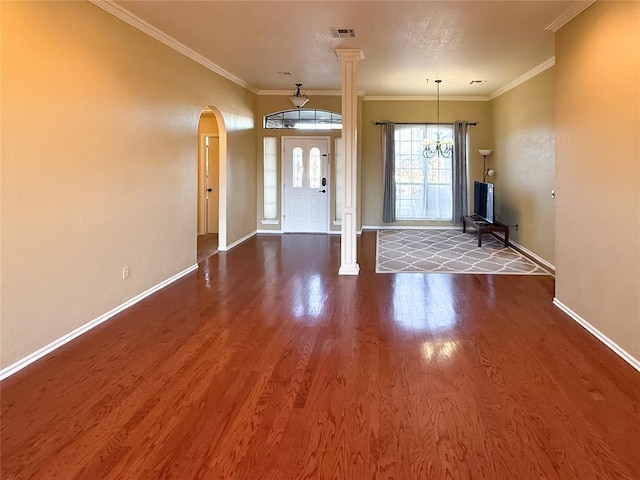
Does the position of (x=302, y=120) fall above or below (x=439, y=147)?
above

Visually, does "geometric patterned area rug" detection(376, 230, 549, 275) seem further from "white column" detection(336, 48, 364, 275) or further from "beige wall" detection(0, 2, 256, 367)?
"beige wall" detection(0, 2, 256, 367)

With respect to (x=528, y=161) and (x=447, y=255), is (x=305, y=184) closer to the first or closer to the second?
(x=447, y=255)

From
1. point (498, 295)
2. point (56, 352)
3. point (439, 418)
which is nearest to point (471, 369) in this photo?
point (439, 418)

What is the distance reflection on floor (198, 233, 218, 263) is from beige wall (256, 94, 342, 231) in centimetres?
107

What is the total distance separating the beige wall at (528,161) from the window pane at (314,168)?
3448 millimetres

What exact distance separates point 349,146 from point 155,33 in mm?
2391

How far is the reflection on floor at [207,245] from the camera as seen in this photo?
6.92 m

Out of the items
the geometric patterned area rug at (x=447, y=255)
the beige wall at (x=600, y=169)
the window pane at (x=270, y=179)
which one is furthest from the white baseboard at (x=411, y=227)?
the beige wall at (x=600, y=169)

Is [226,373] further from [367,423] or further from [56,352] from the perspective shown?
[56,352]

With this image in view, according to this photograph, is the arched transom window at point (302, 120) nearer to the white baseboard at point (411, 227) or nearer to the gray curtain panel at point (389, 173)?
the gray curtain panel at point (389, 173)

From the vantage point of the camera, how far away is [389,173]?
31.1 feet

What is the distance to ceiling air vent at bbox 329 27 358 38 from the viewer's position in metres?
4.64

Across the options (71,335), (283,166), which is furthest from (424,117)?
(71,335)

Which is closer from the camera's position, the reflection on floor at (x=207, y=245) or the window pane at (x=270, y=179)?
the reflection on floor at (x=207, y=245)
